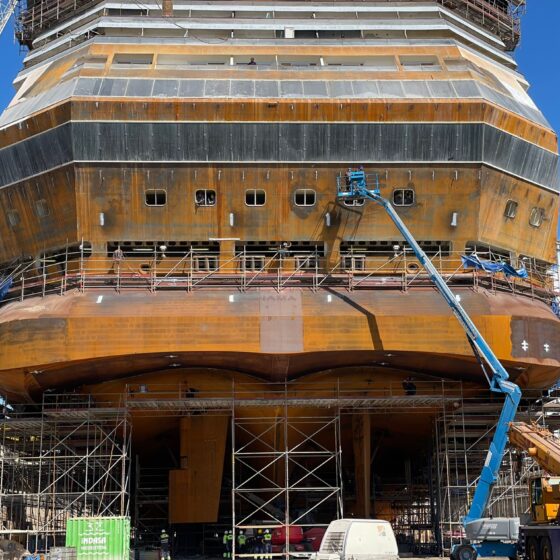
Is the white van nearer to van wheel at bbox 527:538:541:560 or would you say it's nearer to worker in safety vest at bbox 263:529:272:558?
van wheel at bbox 527:538:541:560

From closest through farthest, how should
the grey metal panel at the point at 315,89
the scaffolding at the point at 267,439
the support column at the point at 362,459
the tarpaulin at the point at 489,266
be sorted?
the scaffolding at the point at 267,439 → the tarpaulin at the point at 489,266 → the grey metal panel at the point at 315,89 → the support column at the point at 362,459

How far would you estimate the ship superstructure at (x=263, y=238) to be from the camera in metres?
36.5

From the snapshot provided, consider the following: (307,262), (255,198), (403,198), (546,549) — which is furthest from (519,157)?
(546,549)


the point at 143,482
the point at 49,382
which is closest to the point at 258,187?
the point at 49,382

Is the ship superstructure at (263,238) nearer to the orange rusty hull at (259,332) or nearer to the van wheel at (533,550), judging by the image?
the orange rusty hull at (259,332)

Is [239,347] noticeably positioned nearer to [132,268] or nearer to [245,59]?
[132,268]

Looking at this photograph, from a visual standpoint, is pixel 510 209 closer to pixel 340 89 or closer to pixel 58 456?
pixel 340 89

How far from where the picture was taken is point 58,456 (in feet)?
130

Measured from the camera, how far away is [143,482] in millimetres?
51438

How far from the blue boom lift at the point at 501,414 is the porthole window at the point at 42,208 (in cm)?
1269

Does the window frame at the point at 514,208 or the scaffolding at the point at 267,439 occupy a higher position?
the window frame at the point at 514,208

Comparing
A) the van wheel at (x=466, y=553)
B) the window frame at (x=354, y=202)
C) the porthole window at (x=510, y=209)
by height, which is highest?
the porthole window at (x=510, y=209)

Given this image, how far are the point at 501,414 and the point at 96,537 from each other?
51.0ft

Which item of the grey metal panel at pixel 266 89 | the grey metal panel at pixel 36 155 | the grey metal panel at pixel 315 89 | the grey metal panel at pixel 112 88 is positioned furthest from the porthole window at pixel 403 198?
the grey metal panel at pixel 36 155
